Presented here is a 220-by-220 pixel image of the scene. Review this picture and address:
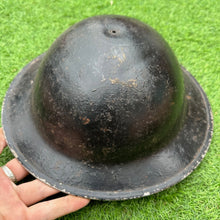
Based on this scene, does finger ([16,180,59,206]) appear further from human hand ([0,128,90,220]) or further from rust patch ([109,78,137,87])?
rust patch ([109,78,137,87])

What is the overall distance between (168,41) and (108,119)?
64.8 inches

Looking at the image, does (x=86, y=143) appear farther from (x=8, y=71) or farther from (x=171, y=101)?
(x=8, y=71)

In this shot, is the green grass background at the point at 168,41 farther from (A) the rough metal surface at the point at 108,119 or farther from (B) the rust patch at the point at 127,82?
(B) the rust patch at the point at 127,82

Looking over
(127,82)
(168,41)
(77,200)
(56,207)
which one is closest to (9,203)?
(56,207)

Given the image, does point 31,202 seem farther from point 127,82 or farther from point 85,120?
point 127,82

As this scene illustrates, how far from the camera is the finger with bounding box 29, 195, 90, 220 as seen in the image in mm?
1679

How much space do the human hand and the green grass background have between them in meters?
0.22

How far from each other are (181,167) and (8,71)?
5.59 feet

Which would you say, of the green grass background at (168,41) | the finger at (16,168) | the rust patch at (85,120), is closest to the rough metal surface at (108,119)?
the rust patch at (85,120)

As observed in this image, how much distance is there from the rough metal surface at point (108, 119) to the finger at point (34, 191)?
0.07 metres

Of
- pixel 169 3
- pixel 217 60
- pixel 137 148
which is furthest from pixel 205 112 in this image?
pixel 169 3

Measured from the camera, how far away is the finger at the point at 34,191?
174cm

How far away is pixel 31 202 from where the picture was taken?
5.86 feet

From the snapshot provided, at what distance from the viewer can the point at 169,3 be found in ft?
10.5
